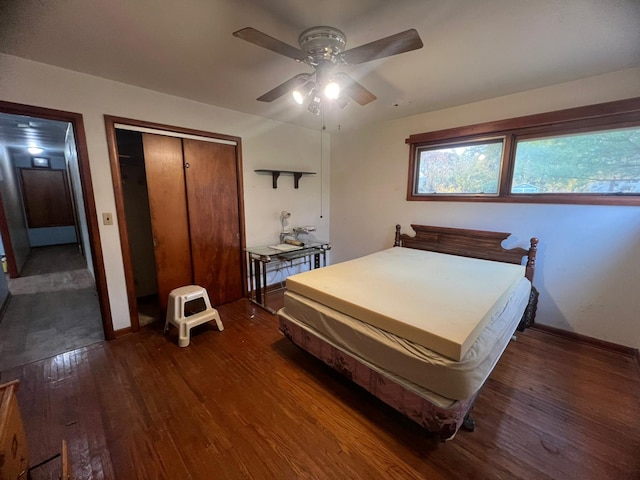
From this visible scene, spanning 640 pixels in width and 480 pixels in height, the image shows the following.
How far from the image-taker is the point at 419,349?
1.36m

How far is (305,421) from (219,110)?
323 centimetres

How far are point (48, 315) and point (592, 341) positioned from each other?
5872 mm

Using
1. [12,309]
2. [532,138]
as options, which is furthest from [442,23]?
[12,309]

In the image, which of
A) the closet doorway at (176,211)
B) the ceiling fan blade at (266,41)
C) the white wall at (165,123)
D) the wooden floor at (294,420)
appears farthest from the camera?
the closet doorway at (176,211)

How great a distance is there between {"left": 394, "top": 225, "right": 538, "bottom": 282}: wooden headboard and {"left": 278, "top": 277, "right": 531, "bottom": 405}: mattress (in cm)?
69

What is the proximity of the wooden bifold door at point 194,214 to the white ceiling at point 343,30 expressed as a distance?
665 mm

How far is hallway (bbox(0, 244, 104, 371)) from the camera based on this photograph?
2.33 metres

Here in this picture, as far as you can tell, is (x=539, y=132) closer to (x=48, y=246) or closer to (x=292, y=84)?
(x=292, y=84)

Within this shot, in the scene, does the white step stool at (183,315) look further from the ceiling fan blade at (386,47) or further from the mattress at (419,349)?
the ceiling fan blade at (386,47)

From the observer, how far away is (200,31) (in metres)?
1.58

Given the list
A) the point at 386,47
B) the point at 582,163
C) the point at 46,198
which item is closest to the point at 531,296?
the point at 582,163

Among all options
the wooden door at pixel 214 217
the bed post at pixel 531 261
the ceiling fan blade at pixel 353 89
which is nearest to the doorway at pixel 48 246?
the wooden door at pixel 214 217

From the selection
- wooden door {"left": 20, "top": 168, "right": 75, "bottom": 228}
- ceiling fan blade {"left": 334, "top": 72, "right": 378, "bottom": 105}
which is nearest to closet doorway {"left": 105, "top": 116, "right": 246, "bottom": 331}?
ceiling fan blade {"left": 334, "top": 72, "right": 378, "bottom": 105}

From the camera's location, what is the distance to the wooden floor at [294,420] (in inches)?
52.5
